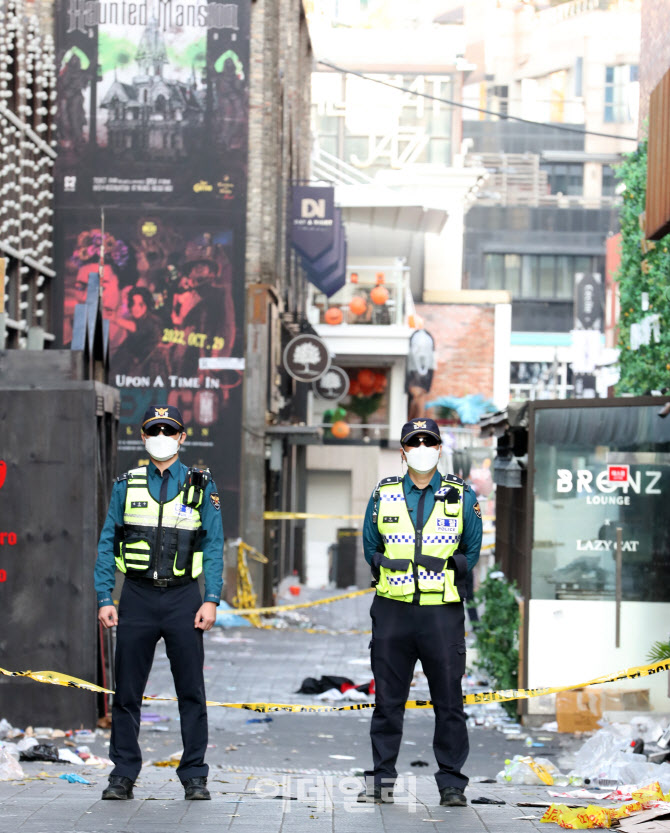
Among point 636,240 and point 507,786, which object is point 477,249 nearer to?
point 636,240

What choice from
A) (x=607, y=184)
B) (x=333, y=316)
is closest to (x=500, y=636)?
(x=333, y=316)

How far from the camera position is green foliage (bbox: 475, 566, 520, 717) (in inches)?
523

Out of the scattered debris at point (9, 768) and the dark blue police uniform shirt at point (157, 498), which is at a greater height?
the dark blue police uniform shirt at point (157, 498)

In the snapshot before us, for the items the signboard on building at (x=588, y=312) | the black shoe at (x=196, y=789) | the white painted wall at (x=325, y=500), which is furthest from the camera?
the signboard on building at (x=588, y=312)

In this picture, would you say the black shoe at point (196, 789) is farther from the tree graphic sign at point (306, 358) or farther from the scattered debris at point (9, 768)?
the tree graphic sign at point (306, 358)

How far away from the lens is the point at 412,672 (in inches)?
297

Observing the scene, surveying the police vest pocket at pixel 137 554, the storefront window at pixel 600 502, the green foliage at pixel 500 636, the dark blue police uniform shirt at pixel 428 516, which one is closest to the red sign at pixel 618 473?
the storefront window at pixel 600 502

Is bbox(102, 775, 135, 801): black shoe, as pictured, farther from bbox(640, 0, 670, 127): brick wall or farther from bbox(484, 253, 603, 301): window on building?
bbox(484, 253, 603, 301): window on building

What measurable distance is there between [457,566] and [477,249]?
251 feet

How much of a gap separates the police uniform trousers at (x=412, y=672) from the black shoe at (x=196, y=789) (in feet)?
2.81

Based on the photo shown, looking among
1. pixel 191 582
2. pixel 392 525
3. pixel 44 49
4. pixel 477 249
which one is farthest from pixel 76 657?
pixel 477 249

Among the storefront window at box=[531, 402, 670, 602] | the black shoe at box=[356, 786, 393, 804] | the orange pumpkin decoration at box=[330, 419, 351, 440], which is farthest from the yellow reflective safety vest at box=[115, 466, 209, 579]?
the orange pumpkin decoration at box=[330, 419, 351, 440]

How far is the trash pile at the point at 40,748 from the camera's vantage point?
8789 mm

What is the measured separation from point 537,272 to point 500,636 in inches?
2747
